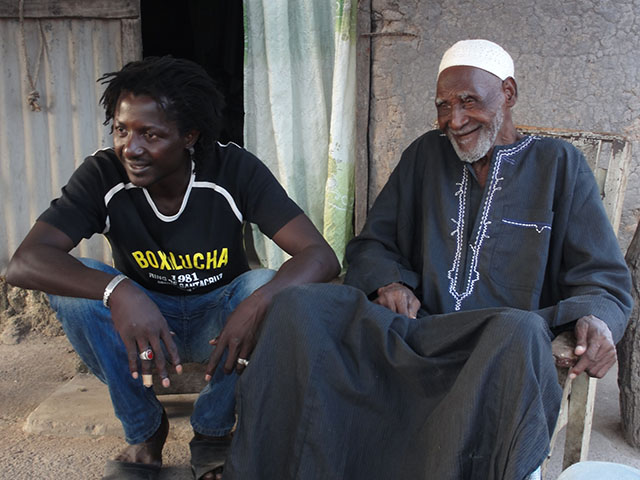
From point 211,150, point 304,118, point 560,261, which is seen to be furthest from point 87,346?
point 304,118

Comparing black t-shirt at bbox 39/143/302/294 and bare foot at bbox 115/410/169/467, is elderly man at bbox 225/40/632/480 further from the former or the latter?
bare foot at bbox 115/410/169/467

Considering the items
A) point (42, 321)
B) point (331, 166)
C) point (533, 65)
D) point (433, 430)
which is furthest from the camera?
point (42, 321)

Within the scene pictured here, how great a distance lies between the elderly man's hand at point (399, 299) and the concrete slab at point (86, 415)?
105 cm

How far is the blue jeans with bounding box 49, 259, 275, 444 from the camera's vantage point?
225 centimetres

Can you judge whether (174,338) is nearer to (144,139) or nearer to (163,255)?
(163,255)

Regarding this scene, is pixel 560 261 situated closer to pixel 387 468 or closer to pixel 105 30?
pixel 387 468

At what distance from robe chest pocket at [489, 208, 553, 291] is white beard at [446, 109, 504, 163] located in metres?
0.21

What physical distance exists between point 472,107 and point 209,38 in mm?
3696

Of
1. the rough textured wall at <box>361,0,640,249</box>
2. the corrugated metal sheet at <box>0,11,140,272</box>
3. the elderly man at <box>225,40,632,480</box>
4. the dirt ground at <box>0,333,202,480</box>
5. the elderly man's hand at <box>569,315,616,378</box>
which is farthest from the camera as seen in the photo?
the corrugated metal sheet at <box>0,11,140,272</box>

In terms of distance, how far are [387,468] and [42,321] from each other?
271 centimetres

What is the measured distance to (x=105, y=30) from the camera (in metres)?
3.70

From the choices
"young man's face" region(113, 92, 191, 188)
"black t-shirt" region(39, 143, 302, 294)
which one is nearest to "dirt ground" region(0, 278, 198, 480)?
"black t-shirt" region(39, 143, 302, 294)

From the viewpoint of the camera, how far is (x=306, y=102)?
3.63 m

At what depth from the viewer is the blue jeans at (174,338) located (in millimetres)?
2248
